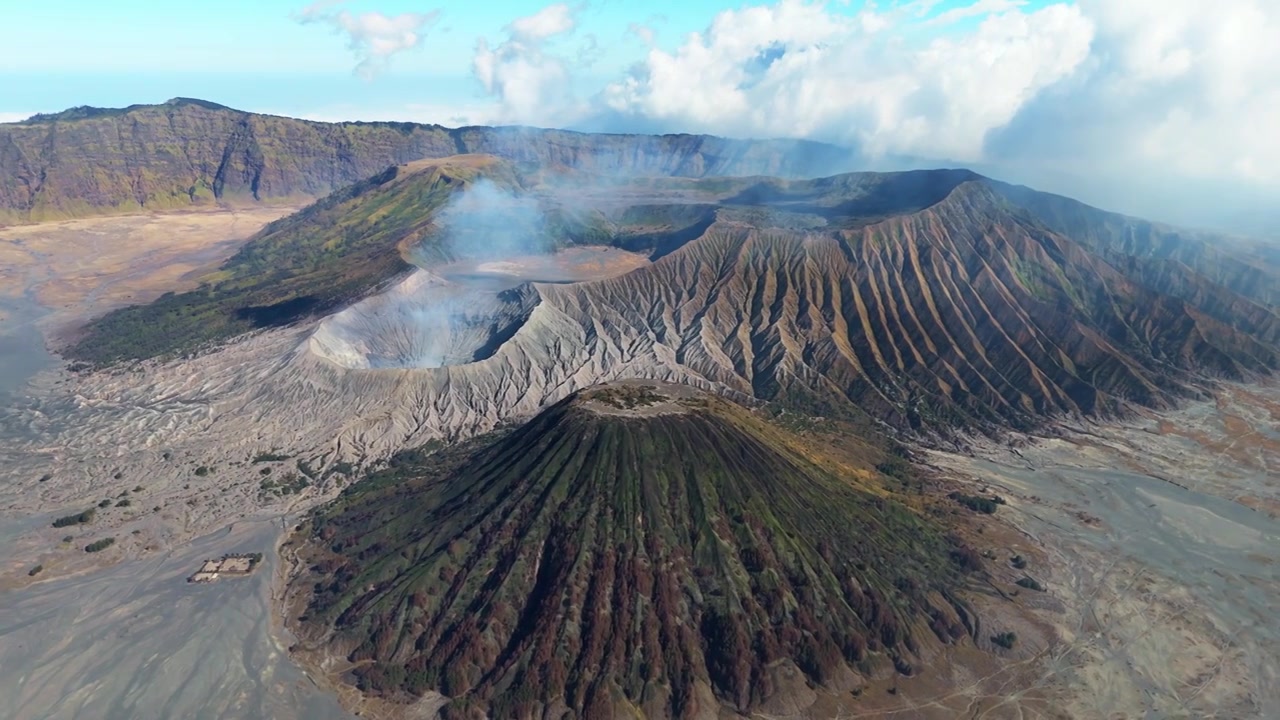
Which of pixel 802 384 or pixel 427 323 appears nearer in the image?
pixel 802 384

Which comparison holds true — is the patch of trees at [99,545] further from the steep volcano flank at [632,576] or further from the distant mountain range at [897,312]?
the distant mountain range at [897,312]

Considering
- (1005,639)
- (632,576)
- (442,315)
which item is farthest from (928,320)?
(632,576)

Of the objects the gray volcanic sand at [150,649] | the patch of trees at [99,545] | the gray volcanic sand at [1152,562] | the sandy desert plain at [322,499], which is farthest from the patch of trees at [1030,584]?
the patch of trees at [99,545]

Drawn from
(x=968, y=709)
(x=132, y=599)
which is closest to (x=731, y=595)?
(x=968, y=709)

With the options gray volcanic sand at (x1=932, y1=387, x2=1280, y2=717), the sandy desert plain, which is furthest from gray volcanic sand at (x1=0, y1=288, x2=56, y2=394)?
gray volcanic sand at (x1=932, y1=387, x2=1280, y2=717)

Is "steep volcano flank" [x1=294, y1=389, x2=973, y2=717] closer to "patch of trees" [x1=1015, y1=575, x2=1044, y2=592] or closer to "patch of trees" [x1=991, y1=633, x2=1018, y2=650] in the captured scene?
"patch of trees" [x1=991, y1=633, x2=1018, y2=650]

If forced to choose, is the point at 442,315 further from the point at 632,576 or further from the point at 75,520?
the point at 632,576

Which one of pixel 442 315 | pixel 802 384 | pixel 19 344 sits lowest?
pixel 19 344
